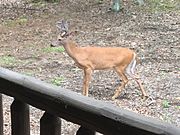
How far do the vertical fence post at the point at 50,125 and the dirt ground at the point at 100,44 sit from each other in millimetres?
3106

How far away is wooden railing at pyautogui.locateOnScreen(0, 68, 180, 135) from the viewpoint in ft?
5.04

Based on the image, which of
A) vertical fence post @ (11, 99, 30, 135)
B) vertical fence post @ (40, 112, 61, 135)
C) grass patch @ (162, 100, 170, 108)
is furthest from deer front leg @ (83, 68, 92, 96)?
vertical fence post @ (40, 112, 61, 135)

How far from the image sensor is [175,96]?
7141 mm

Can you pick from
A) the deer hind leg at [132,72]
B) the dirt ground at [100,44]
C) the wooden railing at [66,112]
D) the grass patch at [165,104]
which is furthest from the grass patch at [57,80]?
the wooden railing at [66,112]

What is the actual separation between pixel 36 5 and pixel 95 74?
6.91 meters

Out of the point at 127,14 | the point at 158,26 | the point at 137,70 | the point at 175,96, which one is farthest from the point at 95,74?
the point at 127,14

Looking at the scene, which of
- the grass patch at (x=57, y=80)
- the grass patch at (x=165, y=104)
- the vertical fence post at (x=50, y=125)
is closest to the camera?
the vertical fence post at (x=50, y=125)

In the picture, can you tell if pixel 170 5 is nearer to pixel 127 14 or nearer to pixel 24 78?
pixel 127 14

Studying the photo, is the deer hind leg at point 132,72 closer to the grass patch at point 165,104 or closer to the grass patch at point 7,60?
the grass patch at point 165,104


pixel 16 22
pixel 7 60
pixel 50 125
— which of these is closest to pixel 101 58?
pixel 7 60

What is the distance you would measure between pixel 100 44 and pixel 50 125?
340 inches

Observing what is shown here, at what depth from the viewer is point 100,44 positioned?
10531mm

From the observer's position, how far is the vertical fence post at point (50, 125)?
191 cm

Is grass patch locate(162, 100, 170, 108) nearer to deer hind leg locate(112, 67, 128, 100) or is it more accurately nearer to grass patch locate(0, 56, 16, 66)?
deer hind leg locate(112, 67, 128, 100)
